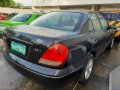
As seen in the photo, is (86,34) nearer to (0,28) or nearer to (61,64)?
(61,64)

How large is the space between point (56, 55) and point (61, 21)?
4.18ft

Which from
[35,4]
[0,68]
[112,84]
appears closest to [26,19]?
[0,68]

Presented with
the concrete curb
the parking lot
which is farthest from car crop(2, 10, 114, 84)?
the concrete curb

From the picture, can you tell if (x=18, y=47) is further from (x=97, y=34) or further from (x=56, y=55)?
(x=97, y=34)

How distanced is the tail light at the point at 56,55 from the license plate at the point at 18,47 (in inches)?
18.3

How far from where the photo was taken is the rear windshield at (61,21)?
10.5ft

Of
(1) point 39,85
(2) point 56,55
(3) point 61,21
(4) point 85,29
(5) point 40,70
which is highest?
(3) point 61,21

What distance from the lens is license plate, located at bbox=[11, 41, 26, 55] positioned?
8.66ft

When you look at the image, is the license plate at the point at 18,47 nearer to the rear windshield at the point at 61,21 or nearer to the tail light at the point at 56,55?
the tail light at the point at 56,55

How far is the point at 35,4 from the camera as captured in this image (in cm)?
5434

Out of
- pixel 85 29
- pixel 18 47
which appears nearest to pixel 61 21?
pixel 85 29

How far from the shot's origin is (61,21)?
135 inches

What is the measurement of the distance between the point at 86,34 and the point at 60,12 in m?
1.00

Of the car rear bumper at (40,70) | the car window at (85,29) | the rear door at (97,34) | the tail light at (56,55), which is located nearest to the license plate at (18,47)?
the car rear bumper at (40,70)
